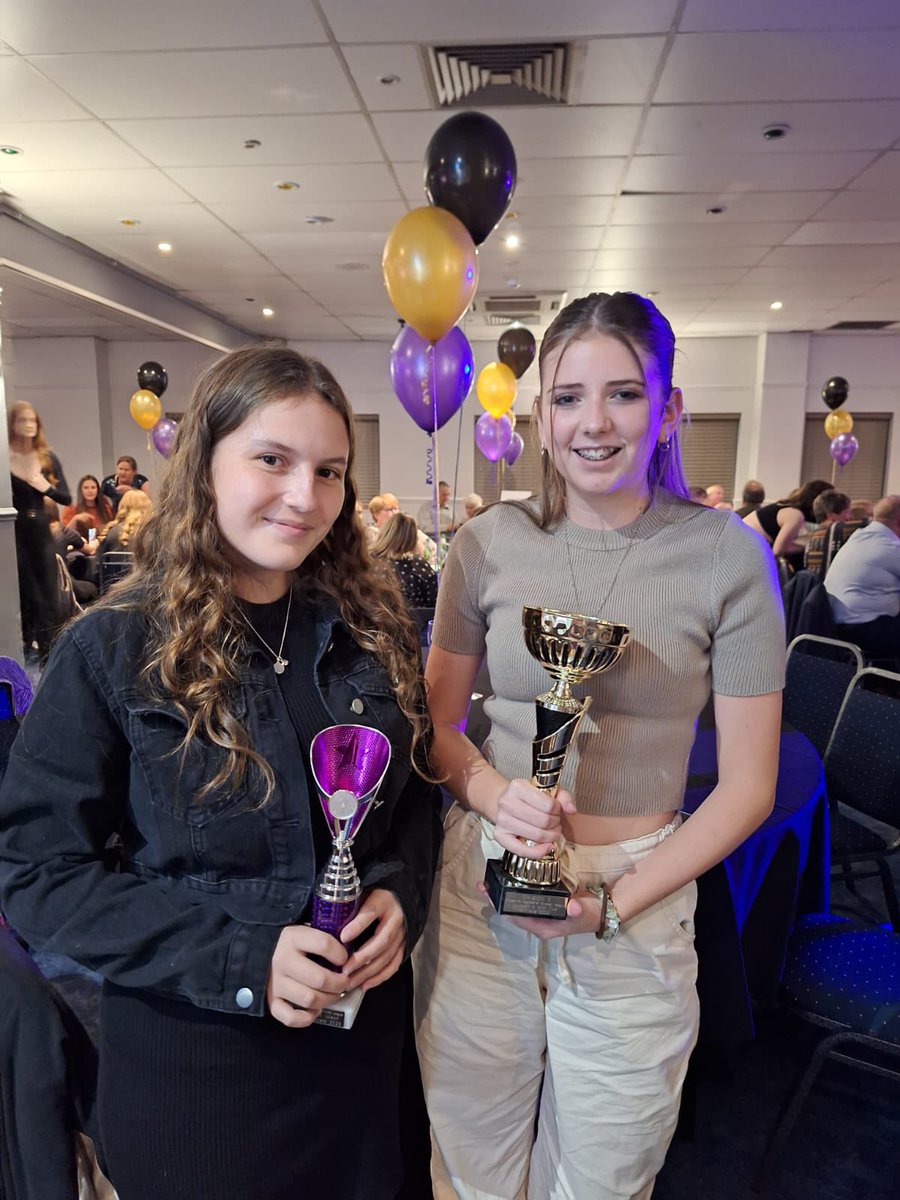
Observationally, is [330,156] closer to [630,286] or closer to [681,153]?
[681,153]

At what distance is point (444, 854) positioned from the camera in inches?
44.7

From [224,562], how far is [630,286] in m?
7.56

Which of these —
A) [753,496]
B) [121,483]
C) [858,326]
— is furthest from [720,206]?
[121,483]

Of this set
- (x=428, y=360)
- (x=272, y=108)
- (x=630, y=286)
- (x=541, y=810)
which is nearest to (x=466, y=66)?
(x=272, y=108)

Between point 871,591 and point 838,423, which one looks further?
point 838,423

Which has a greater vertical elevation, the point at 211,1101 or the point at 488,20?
the point at 488,20

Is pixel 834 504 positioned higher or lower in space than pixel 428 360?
lower

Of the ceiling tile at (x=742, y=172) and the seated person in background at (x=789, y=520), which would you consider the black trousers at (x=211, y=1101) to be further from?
the seated person in background at (x=789, y=520)

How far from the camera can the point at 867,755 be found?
2145 millimetres

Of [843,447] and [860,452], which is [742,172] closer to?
[843,447]

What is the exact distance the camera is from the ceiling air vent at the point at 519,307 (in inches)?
310

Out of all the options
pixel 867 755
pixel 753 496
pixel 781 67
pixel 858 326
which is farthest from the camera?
pixel 858 326

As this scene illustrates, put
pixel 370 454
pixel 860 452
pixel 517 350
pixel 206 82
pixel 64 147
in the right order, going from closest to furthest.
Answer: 1. pixel 206 82
2. pixel 64 147
3. pixel 517 350
4. pixel 860 452
5. pixel 370 454

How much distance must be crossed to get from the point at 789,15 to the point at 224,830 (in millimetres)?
3650
